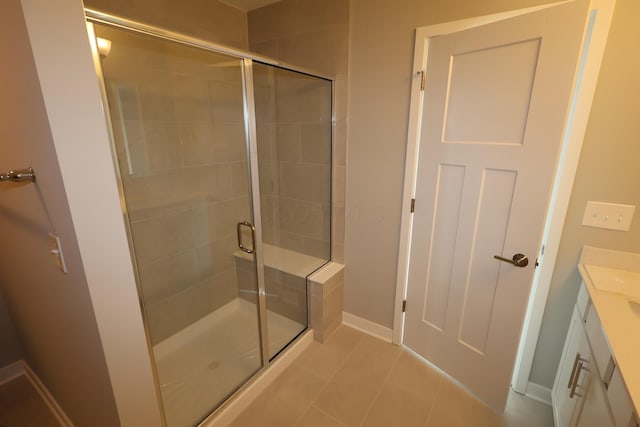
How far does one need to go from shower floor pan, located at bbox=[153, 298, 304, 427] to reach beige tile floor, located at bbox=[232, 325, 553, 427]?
20 cm

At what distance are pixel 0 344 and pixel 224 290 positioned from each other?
133 centimetres

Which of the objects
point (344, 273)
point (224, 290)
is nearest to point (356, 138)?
point (344, 273)

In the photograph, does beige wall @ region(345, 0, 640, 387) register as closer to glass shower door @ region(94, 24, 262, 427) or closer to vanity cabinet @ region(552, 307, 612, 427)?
vanity cabinet @ region(552, 307, 612, 427)

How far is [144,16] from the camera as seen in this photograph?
1714mm

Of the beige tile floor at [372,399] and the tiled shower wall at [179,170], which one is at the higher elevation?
the tiled shower wall at [179,170]

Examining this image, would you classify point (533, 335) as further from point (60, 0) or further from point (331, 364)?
→ point (60, 0)

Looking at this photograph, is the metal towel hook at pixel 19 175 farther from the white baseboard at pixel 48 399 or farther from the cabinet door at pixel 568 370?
the cabinet door at pixel 568 370

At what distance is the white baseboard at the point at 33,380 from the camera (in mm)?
1551

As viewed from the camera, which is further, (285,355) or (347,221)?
(347,221)

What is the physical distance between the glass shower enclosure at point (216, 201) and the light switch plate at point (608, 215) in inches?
58.6

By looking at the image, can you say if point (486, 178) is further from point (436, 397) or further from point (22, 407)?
point (22, 407)

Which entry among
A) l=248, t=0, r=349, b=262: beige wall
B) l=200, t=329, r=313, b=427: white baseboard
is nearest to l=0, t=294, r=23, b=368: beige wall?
l=200, t=329, r=313, b=427: white baseboard

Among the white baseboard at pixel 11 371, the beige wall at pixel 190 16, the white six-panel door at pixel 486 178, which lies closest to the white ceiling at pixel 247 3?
the beige wall at pixel 190 16

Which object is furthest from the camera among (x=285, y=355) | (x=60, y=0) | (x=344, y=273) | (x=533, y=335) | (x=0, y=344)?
(x=344, y=273)
